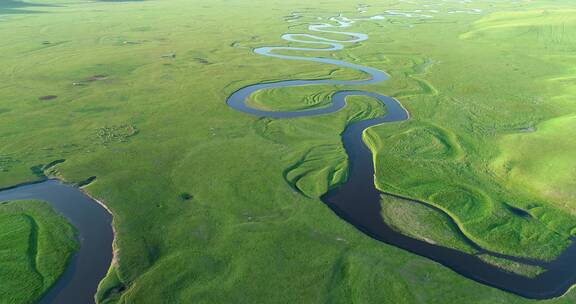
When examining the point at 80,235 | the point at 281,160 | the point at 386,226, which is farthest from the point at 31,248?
the point at 386,226

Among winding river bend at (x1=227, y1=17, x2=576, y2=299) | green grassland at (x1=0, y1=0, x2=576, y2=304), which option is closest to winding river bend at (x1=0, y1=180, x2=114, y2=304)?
green grassland at (x1=0, y1=0, x2=576, y2=304)

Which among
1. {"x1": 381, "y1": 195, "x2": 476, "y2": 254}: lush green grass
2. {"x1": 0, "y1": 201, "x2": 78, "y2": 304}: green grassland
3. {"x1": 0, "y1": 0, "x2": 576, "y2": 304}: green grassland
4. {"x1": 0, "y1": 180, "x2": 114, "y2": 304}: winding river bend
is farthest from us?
{"x1": 381, "y1": 195, "x2": 476, "y2": 254}: lush green grass

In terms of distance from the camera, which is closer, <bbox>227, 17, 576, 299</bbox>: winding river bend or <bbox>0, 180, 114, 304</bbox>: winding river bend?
<bbox>0, 180, 114, 304</bbox>: winding river bend

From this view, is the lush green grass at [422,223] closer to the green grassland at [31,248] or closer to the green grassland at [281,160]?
the green grassland at [281,160]

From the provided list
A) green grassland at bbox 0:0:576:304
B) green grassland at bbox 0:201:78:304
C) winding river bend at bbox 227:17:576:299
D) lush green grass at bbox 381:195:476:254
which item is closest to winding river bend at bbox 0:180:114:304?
green grassland at bbox 0:201:78:304

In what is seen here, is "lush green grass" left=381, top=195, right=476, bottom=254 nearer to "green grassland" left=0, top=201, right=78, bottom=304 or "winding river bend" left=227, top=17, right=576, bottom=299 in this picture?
"winding river bend" left=227, top=17, right=576, bottom=299

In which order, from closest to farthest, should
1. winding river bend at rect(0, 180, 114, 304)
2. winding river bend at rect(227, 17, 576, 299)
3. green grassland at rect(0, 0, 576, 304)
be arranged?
winding river bend at rect(0, 180, 114, 304) < winding river bend at rect(227, 17, 576, 299) < green grassland at rect(0, 0, 576, 304)

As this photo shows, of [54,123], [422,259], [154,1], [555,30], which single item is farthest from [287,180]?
[154,1]

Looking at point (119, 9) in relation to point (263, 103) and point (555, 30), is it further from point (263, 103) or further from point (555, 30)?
point (555, 30)
